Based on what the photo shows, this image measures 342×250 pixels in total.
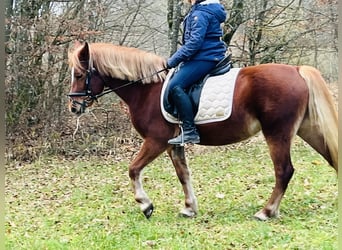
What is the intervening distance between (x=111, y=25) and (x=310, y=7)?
508cm

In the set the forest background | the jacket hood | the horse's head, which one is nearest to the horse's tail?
the jacket hood

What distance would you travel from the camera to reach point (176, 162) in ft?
17.3

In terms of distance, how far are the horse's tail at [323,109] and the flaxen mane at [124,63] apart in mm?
1546

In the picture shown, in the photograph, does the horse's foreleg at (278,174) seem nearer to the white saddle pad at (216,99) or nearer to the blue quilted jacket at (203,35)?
the white saddle pad at (216,99)

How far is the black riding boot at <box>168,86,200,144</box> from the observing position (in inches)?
184

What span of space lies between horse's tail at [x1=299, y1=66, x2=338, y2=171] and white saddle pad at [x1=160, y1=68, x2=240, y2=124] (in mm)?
724

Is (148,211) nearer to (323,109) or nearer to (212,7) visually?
(323,109)

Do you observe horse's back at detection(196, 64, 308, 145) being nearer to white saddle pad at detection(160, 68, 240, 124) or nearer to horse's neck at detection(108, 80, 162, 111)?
white saddle pad at detection(160, 68, 240, 124)

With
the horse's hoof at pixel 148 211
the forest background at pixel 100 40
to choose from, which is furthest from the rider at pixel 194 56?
the forest background at pixel 100 40

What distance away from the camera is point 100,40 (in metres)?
11.2

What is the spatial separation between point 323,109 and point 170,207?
6.89ft

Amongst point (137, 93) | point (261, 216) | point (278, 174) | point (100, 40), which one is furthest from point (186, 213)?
point (100, 40)

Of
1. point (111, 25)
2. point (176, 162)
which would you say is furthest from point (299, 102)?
point (111, 25)

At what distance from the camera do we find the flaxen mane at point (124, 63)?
16.5 feet
